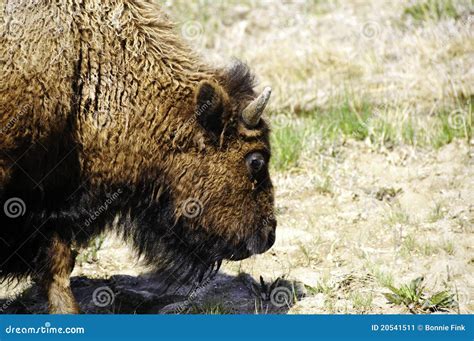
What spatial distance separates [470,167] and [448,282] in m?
2.09

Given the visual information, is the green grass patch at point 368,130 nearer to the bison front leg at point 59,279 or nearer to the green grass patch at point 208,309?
the green grass patch at point 208,309

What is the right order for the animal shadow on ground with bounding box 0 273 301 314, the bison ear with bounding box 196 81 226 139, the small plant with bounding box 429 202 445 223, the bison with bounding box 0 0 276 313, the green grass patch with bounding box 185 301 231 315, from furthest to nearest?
the small plant with bounding box 429 202 445 223 → the animal shadow on ground with bounding box 0 273 301 314 → the green grass patch with bounding box 185 301 231 315 → the bison ear with bounding box 196 81 226 139 → the bison with bounding box 0 0 276 313

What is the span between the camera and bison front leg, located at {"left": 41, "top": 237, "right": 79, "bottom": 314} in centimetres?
591

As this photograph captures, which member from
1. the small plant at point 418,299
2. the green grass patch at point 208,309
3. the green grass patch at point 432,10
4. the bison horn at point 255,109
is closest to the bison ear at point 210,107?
the bison horn at point 255,109

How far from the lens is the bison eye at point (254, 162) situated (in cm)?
601

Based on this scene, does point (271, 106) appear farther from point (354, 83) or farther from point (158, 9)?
point (158, 9)

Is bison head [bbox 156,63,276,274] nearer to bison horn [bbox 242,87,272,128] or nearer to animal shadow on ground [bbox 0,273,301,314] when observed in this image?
bison horn [bbox 242,87,272,128]

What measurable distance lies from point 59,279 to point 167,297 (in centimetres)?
107

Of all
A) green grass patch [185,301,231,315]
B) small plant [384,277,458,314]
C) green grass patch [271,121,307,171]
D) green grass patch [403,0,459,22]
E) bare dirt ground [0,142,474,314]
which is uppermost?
green grass patch [403,0,459,22]

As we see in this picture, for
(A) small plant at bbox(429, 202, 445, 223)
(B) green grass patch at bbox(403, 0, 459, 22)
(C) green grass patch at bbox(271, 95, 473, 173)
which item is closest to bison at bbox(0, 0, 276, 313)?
(A) small plant at bbox(429, 202, 445, 223)

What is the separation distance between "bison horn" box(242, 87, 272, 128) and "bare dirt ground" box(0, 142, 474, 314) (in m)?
1.44

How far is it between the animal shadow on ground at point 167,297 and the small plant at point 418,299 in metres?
0.78

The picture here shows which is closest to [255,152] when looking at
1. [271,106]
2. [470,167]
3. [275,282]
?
[275,282]

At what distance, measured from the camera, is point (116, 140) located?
19.0 ft
